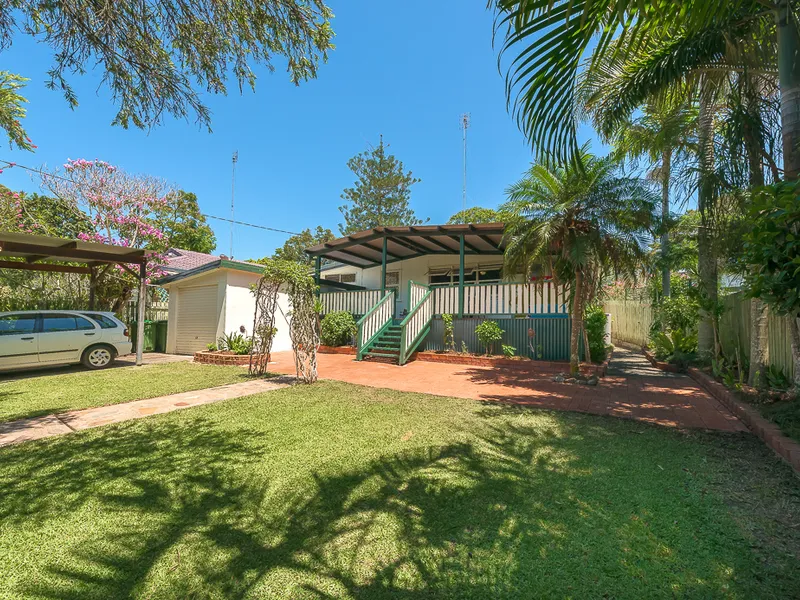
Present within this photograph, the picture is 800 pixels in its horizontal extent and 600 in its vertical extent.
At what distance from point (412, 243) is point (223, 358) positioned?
7575 millimetres

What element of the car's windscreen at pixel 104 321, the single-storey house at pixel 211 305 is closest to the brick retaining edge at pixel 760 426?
the single-storey house at pixel 211 305

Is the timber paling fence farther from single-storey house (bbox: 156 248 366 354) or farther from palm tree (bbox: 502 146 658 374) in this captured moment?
single-storey house (bbox: 156 248 366 354)

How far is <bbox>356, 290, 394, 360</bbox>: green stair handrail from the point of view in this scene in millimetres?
10367

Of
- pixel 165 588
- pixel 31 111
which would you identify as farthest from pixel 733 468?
pixel 31 111

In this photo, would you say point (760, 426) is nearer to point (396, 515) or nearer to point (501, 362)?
point (396, 515)

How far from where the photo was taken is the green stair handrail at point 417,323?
31.7ft

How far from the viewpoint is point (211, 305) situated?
11844 millimetres

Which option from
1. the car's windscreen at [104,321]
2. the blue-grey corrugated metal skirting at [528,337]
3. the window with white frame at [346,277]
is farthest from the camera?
the window with white frame at [346,277]

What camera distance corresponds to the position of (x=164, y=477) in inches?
113

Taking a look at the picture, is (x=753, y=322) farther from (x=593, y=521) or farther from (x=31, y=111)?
(x=31, y=111)

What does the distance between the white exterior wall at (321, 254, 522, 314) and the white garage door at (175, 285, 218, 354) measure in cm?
621

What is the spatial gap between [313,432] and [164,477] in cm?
145

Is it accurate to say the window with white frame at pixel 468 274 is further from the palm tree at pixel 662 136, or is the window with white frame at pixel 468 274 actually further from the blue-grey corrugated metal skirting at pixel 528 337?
the palm tree at pixel 662 136

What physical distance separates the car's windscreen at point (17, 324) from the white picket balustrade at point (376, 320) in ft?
24.6
